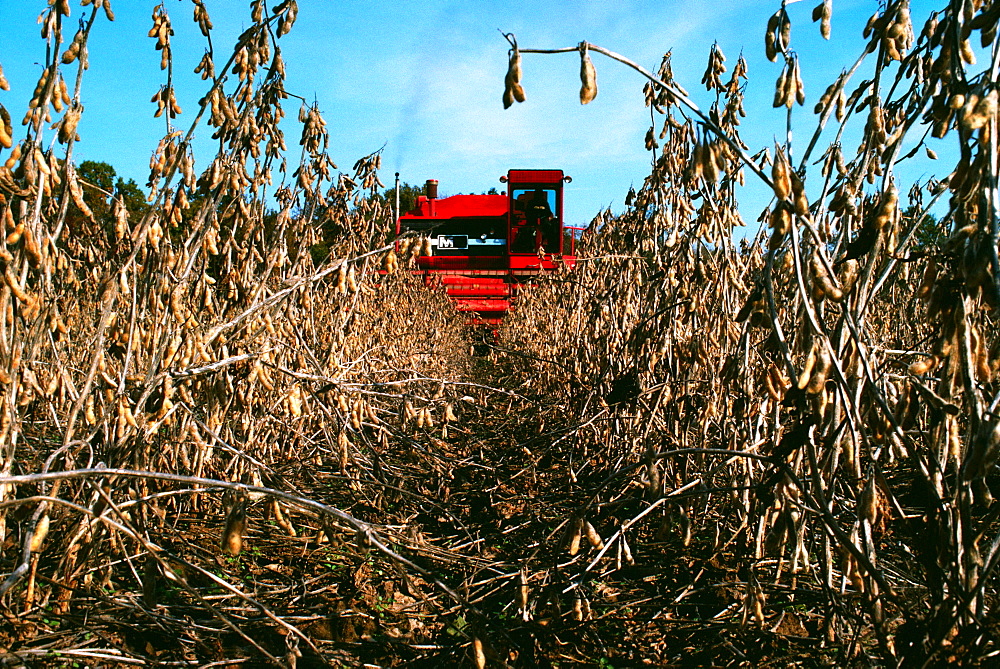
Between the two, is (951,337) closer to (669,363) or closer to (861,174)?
(861,174)

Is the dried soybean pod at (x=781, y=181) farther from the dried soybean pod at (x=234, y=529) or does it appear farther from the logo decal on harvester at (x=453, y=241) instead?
the logo decal on harvester at (x=453, y=241)

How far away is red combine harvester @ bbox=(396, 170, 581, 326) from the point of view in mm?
12781

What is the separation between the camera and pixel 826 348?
1.30 meters

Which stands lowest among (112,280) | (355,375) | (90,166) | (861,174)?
(355,375)

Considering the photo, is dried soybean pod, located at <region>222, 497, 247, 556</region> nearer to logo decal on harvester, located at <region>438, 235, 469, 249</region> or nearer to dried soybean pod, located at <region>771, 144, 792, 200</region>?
dried soybean pod, located at <region>771, 144, 792, 200</region>

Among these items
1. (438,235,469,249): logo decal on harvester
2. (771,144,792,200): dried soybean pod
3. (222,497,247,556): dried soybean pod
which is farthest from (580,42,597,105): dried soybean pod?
(438,235,469,249): logo decal on harvester

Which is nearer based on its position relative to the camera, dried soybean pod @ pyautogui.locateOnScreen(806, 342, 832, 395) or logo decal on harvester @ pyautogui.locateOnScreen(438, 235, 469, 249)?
dried soybean pod @ pyautogui.locateOnScreen(806, 342, 832, 395)

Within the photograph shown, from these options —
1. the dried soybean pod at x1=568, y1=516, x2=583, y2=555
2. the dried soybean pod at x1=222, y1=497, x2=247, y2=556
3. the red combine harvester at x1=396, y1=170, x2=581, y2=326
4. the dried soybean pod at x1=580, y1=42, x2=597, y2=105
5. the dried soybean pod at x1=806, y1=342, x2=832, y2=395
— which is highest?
the red combine harvester at x1=396, y1=170, x2=581, y2=326

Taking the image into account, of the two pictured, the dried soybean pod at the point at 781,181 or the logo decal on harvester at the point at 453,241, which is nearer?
the dried soybean pod at the point at 781,181

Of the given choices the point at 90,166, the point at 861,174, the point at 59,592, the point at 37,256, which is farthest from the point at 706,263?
the point at 90,166

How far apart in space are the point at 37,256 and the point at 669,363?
1.95 metres

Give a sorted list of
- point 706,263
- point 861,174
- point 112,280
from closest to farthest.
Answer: point 861,174 < point 112,280 < point 706,263

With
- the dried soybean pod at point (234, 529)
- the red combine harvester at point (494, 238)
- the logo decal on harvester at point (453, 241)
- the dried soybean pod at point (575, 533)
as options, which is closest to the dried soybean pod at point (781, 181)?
the dried soybean pod at point (575, 533)

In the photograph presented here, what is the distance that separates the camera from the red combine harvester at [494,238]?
12.8 metres
